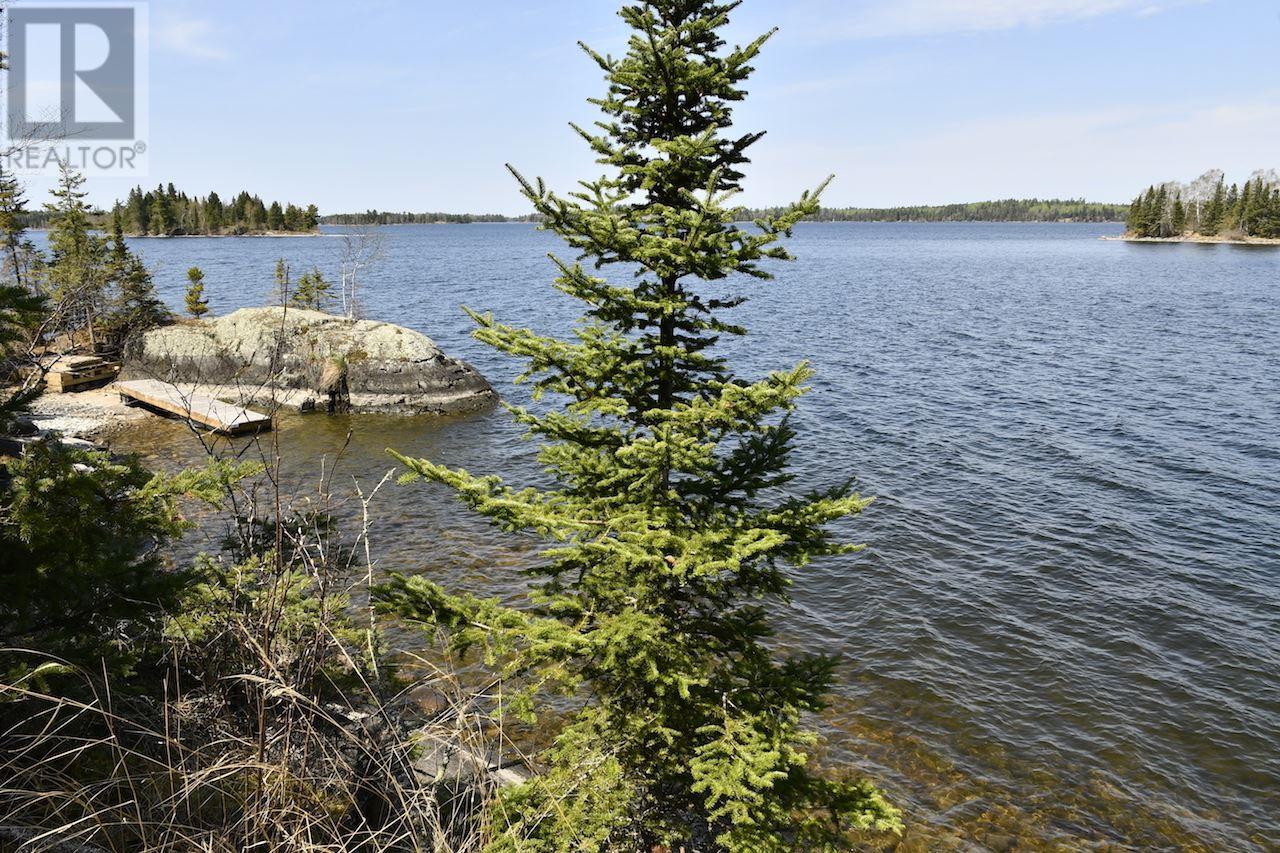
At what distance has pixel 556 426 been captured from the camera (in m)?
7.85

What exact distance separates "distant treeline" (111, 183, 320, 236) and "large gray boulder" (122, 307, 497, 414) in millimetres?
139230

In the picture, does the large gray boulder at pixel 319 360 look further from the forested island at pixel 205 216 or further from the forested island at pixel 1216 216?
the forested island at pixel 1216 216

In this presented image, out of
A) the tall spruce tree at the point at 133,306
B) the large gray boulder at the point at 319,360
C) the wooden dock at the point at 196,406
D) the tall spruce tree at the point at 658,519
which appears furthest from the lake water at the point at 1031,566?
the tall spruce tree at the point at 133,306

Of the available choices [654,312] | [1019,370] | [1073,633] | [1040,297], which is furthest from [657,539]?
[1040,297]

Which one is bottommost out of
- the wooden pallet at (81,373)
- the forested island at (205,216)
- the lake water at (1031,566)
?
the lake water at (1031,566)

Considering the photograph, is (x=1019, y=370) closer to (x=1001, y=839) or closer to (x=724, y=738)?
(x=1001, y=839)

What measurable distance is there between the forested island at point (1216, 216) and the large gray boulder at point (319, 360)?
17414 cm

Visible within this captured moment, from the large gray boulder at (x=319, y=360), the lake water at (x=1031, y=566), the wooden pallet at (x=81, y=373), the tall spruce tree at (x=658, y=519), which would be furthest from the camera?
the wooden pallet at (x=81, y=373)

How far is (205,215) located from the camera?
537 feet

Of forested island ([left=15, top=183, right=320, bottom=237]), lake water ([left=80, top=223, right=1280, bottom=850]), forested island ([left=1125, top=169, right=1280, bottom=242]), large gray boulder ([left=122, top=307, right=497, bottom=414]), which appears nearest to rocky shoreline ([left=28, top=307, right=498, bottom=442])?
large gray boulder ([left=122, top=307, right=497, bottom=414])

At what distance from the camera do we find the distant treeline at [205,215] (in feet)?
500

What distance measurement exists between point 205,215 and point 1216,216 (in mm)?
225131

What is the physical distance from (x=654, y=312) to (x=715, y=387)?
106 centimetres

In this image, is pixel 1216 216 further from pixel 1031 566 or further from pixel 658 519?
pixel 658 519
